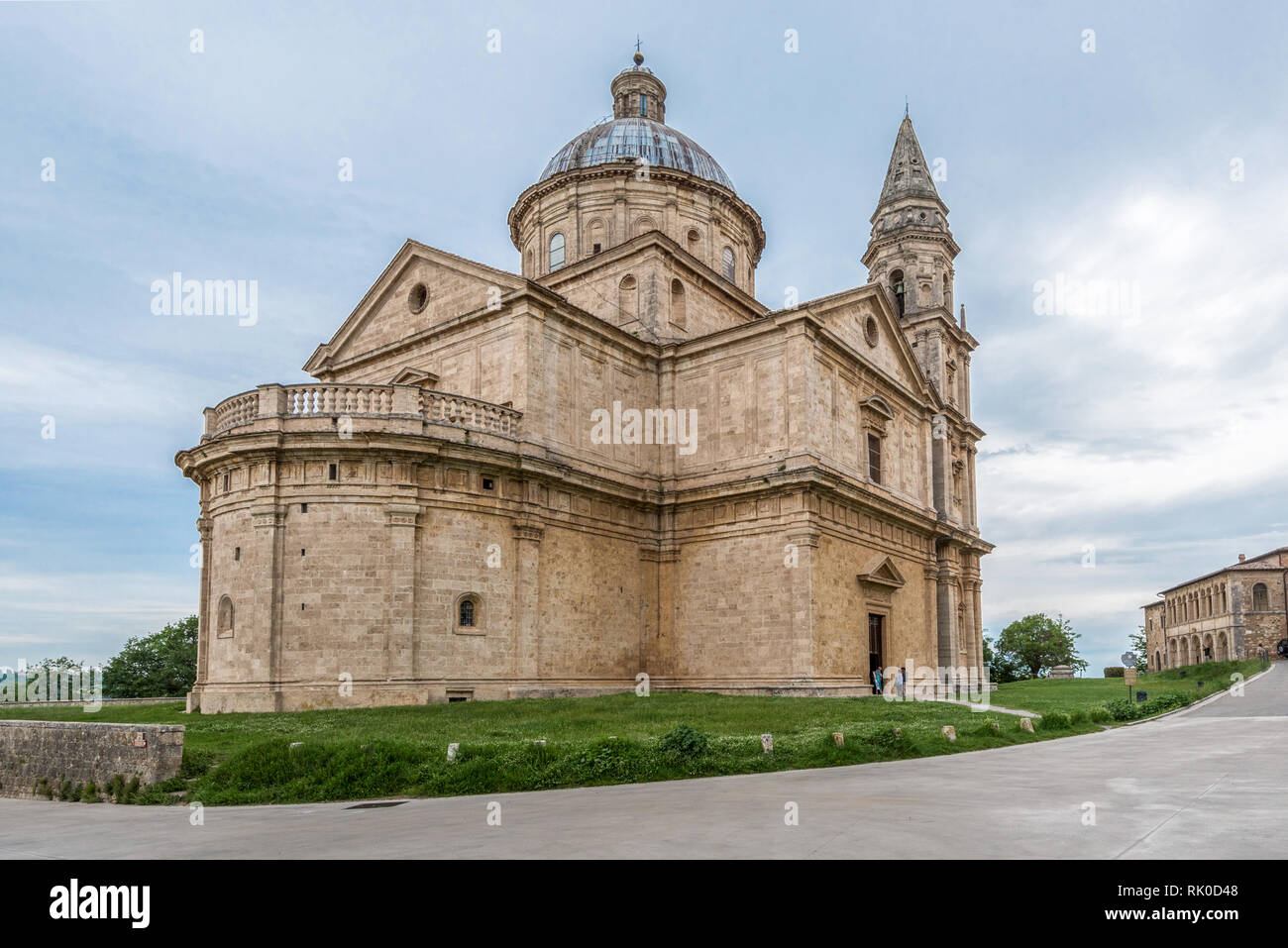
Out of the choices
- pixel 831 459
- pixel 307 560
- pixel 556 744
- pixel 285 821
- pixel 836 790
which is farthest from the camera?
pixel 831 459

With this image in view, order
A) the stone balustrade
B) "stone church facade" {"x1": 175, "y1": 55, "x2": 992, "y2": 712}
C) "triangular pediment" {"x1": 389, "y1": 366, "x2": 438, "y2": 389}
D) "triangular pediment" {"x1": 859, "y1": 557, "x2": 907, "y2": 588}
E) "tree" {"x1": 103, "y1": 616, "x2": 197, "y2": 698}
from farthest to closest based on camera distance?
1. "tree" {"x1": 103, "y1": 616, "x2": 197, "y2": 698}
2. "triangular pediment" {"x1": 859, "y1": 557, "x2": 907, "y2": 588}
3. "triangular pediment" {"x1": 389, "y1": 366, "x2": 438, "y2": 389}
4. the stone balustrade
5. "stone church facade" {"x1": 175, "y1": 55, "x2": 992, "y2": 712}

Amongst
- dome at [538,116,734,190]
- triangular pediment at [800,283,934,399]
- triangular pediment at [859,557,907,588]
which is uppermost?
dome at [538,116,734,190]

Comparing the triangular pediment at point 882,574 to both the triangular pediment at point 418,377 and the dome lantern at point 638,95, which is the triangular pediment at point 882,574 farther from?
the dome lantern at point 638,95

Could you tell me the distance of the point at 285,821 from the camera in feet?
36.0

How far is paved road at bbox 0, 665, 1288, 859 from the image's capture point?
7.86 metres

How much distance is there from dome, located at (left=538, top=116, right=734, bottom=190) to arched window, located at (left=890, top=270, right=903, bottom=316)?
32.6 feet

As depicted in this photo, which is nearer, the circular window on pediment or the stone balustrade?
the stone balustrade

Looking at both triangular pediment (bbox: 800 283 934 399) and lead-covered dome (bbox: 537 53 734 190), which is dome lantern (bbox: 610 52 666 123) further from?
→ triangular pediment (bbox: 800 283 934 399)

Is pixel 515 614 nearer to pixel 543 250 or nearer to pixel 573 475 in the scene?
pixel 573 475

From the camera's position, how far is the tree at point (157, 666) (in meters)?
53.6

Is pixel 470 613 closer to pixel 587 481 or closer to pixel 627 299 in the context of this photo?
pixel 587 481

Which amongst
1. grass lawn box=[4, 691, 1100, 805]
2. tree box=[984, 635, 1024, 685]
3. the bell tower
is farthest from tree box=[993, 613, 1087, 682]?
grass lawn box=[4, 691, 1100, 805]

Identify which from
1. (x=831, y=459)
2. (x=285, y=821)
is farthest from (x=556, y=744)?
(x=831, y=459)
